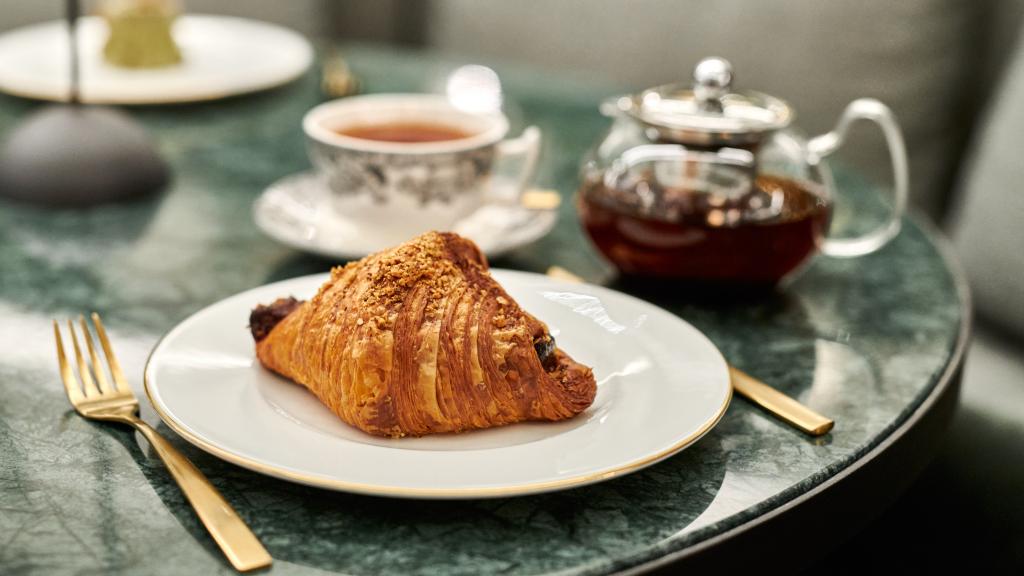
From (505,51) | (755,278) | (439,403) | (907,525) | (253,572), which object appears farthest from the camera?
(505,51)

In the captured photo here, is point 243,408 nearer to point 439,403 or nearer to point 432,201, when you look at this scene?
point 439,403

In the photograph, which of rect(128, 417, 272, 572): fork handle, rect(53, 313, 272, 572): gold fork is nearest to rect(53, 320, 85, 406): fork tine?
rect(53, 313, 272, 572): gold fork

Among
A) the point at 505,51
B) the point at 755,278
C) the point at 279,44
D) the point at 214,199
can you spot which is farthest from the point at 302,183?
the point at 505,51

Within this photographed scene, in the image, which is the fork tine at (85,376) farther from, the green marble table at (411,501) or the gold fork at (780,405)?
the gold fork at (780,405)

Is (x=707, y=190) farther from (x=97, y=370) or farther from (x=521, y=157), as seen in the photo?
(x=97, y=370)

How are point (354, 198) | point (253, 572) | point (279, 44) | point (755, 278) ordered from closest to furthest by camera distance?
point (253, 572) < point (755, 278) < point (354, 198) < point (279, 44)

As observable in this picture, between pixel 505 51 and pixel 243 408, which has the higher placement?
pixel 243 408
